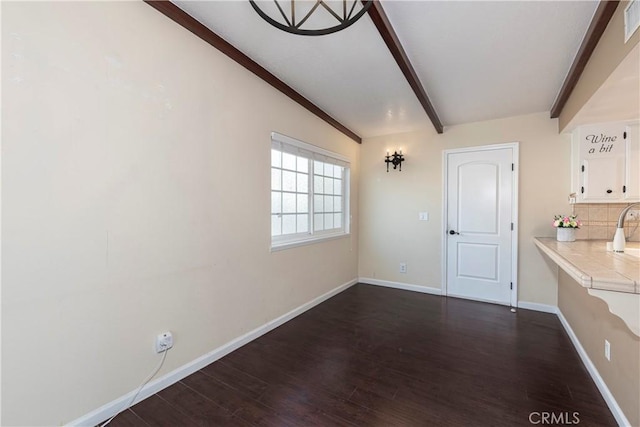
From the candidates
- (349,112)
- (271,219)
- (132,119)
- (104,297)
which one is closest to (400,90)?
(349,112)

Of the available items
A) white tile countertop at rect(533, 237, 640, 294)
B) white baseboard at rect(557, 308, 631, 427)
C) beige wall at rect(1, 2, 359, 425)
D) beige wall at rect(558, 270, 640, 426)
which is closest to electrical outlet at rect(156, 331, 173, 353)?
beige wall at rect(1, 2, 359, 425)

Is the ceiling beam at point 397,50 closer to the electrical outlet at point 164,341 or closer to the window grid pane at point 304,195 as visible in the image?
the window grid pane at point 304,195

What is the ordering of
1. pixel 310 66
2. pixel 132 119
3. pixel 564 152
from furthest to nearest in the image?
pixel 564 152 < pixel 310 66 < pixel 132 119

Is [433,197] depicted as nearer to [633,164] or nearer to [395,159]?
[395,159]

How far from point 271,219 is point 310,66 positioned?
1.48 metres

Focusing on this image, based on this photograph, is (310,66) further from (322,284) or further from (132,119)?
(322,284)

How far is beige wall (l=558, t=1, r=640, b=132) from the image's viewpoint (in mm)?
1557

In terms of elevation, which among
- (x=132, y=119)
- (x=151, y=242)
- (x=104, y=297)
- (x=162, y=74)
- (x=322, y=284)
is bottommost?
(x=322, y=284)

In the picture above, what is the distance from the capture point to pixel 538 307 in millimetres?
3408

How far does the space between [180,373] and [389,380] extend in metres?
1.50

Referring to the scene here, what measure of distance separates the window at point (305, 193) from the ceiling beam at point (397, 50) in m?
1.30

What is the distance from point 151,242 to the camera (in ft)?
6.01

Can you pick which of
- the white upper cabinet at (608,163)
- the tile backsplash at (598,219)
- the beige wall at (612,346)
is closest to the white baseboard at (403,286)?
the beige wall at (612,346)

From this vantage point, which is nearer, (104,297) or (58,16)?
(58,16)
